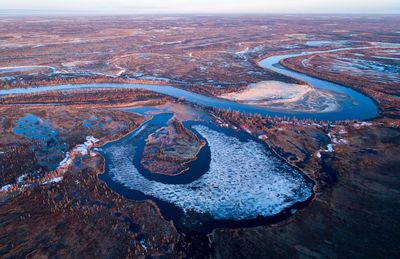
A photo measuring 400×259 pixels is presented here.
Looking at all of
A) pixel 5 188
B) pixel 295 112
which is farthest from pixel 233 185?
pixel 295 112

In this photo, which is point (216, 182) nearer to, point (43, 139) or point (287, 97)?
point (43, 139)

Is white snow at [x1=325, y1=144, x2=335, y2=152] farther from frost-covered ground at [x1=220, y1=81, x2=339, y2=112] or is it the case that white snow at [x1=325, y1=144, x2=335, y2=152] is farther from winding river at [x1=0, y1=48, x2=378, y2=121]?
frost-covered ground at [x1=220, y1=81, x2=339, y2=112]

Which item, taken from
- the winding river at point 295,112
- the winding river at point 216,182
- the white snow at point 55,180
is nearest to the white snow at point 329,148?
the winding river at point 216,182

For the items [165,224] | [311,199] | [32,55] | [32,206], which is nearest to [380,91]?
[311,199]

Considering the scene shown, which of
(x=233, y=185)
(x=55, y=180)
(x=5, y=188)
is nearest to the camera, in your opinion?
(x=5, y=188)

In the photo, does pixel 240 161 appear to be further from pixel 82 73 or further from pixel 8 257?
pixel 82 73

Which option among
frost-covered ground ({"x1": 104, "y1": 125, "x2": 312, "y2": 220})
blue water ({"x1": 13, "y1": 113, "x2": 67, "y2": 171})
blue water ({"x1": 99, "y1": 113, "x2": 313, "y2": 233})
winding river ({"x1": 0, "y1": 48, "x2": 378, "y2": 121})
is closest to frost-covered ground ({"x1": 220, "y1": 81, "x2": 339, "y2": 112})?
winding river ({"x1": 0, "y1": 48, "x2": 378, "y2": 121})

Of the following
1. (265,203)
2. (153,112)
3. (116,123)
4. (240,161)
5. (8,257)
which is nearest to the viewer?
(8,257)
